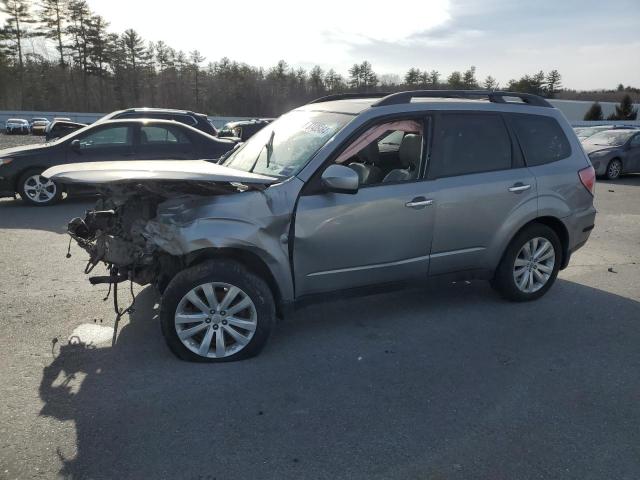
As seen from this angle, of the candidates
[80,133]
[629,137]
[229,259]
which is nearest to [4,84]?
[80,133]

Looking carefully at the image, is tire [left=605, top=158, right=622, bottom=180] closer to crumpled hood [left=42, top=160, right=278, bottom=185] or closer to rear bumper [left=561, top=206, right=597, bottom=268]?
rear bumper [left=561, top=206, right=597, bottom=268]

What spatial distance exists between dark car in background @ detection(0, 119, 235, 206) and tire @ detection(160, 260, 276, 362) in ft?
23.6

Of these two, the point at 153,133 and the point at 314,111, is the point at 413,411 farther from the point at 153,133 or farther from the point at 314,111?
the point at 153,133

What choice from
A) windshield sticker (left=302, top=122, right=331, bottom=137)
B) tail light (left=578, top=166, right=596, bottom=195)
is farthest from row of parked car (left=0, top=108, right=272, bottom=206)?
tail light (left=578, top=166, right=596, bottom=195)

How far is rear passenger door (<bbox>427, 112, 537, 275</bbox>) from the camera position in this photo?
173 inches

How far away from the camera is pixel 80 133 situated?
10.0 metres

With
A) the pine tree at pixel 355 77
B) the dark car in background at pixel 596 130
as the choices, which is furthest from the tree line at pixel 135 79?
the dark car in background at pixel 596 130

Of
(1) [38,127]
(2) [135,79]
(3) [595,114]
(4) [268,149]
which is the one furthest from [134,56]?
(4) [268,149]

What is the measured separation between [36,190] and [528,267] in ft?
28.8

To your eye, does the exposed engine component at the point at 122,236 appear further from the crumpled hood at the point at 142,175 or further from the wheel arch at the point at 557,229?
the wheel arch at the point at 557,229

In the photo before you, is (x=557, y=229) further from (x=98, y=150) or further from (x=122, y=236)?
(x=98, y=150)

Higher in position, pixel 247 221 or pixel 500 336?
pixel 247 221

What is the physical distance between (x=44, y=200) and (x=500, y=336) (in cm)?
877

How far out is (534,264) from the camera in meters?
5.03
